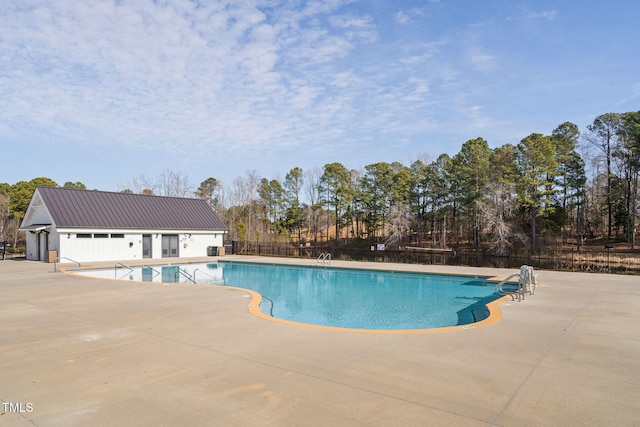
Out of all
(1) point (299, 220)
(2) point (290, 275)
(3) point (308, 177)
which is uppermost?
(3) point (308, 177)

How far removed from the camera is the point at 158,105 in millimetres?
18609

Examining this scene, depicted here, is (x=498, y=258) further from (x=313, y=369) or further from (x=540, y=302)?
→ (x=313, y=369)

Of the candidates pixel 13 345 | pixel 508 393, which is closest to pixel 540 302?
pixel 508 393

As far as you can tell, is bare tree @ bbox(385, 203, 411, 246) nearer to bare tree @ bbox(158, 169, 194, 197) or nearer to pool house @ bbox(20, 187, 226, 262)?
pool house @ bbox(20, 187, 226, 262)

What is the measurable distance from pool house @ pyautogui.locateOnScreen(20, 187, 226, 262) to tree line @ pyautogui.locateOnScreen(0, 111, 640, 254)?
657cm

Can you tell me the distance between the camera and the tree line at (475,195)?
2759 cm

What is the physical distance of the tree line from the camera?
2759 centimetres

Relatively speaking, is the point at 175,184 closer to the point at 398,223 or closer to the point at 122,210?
the point at 122,210

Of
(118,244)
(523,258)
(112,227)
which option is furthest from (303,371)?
(118,244)

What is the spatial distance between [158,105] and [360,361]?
17.8m

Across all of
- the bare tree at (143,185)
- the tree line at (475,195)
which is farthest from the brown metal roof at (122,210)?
the bare tree at (143,185)

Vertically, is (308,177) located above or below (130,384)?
above

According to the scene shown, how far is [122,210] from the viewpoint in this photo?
25.7 metres

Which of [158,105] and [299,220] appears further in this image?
[299,220]
